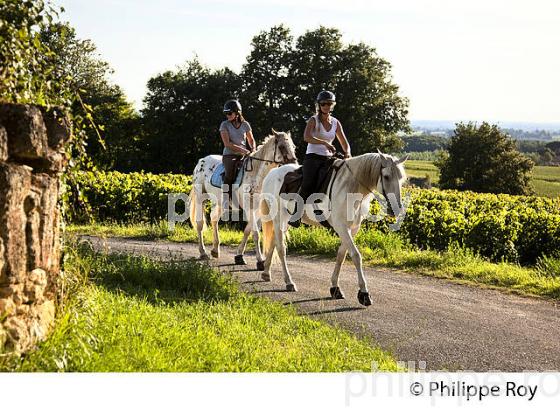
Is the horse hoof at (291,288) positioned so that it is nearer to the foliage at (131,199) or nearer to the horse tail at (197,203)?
the horse tail at (197,203)

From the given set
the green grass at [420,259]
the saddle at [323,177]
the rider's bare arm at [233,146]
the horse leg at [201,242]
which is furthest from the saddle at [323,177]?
the horse leg at [201,242]

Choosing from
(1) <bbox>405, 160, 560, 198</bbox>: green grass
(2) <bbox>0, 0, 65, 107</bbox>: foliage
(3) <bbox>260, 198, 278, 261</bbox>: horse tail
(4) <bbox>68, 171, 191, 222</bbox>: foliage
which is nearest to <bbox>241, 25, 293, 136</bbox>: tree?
(1) <bbox>405, 160, 560, 198</bbox>: green grass

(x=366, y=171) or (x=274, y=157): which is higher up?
(x=274, y=157)

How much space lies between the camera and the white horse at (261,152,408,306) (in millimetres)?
9352

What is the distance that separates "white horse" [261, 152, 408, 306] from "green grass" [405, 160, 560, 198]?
55.1 metres

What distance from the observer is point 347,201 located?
10008 millimetres

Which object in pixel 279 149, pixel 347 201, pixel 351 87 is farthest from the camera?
pixel 351 87

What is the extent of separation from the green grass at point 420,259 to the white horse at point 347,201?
252 centimetres

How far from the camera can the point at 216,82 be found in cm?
5131

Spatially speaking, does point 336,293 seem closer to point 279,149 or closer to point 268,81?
point 279,149

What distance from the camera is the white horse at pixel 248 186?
12.0 meters

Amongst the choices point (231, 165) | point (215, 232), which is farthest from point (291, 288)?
point (215, 232)

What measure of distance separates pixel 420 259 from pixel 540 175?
242 feet

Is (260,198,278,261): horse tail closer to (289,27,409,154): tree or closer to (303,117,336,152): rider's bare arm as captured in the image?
(303,117,336,152): rider's bare arm
